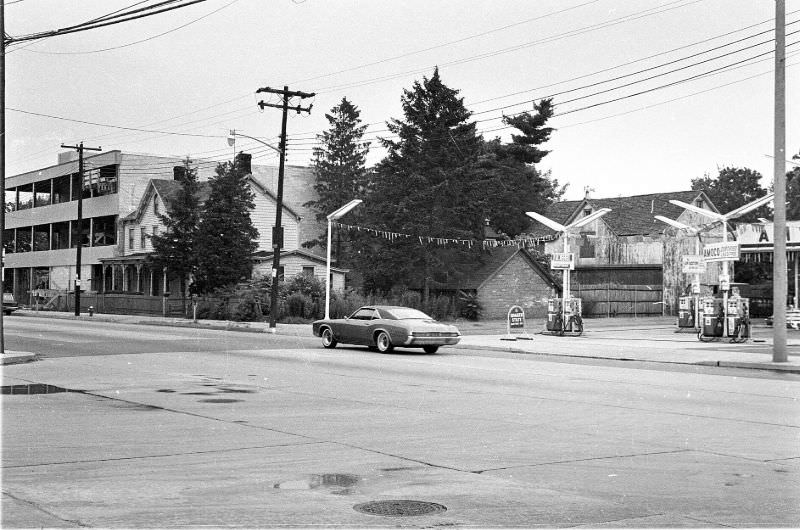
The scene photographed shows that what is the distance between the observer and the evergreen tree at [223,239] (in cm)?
4638

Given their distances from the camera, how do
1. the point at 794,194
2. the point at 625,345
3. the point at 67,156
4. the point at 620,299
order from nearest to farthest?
the point at 625,345 → the point at 620,299 → the point at 794,194 → the point at 67,156

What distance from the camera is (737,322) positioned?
3098 cm

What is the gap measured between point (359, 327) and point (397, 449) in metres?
16.4

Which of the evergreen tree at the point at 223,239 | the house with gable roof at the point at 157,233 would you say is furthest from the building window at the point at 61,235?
the evergreen tree at the point at 223,239

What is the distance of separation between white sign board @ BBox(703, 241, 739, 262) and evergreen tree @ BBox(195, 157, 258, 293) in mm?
24564

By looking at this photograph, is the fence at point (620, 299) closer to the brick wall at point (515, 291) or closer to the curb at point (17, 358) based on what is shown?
the brick wall at point (515, 291)

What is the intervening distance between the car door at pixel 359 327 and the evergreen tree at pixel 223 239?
21.6 m

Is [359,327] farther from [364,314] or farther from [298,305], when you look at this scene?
[298,305]

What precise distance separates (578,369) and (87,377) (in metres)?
10.6

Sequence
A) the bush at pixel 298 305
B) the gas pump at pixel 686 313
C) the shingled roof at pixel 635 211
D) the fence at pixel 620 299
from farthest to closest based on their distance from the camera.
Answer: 1. the shingled roof at pixel 635 211
2. the fence at pixel 620 299
3. the bush at pixel 298 305
4. the gas pump at pixel 686 313

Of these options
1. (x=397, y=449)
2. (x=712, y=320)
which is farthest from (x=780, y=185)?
(x=397, y=449)

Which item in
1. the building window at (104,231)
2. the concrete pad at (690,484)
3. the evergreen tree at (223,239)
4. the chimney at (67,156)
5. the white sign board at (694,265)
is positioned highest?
the chimney at (67,156)

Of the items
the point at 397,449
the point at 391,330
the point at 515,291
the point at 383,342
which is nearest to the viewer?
the point at 397,449

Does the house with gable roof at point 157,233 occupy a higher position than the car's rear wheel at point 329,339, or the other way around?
the house with gable roof at point 157,233
